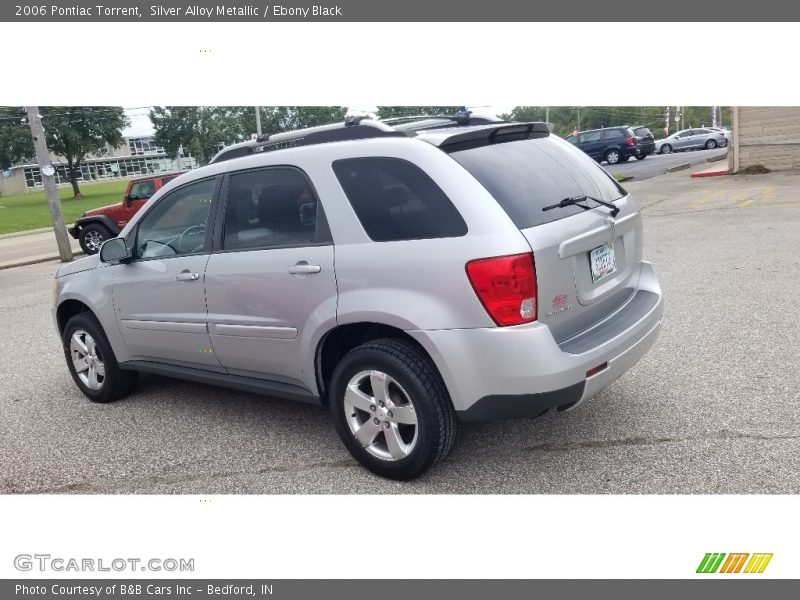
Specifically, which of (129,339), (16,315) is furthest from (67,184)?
(129,339)

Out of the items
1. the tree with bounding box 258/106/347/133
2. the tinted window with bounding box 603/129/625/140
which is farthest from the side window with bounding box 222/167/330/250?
the tinted window with bounding box 603/129/625/140

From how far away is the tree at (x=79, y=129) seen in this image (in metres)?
45.3

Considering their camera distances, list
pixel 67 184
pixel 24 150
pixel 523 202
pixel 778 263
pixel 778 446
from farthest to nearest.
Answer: pixel 67 184
pixel 24 150
pixel 778 263
pixel 778 446
pixel 523 202

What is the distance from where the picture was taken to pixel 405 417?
11.3 ft

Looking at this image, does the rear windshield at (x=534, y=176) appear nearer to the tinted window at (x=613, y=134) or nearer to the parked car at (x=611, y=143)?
the parked car at (x=611, y=143)

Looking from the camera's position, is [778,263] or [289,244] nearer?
[289,244]

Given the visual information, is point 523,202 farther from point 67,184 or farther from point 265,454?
point 67,184

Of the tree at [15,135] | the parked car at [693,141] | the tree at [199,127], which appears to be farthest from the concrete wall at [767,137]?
the tree at [15,135]

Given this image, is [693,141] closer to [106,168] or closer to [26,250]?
[26,250]

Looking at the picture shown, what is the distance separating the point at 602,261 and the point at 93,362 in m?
3.75

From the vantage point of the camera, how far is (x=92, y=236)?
17.9 m

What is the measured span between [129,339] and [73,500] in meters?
1.39

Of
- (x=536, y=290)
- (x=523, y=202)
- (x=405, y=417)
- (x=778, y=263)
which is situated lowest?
(x=778, y=263)

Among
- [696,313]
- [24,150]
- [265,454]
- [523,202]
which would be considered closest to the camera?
[523,202]
